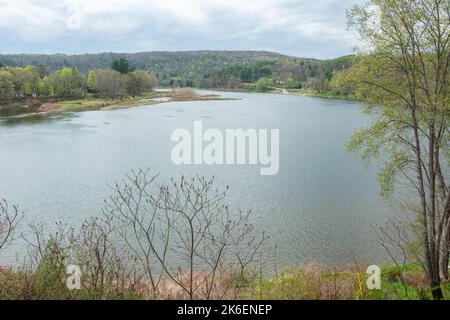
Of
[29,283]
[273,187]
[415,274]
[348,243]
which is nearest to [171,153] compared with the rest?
[273,187]

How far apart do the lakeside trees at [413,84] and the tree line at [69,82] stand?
208ft

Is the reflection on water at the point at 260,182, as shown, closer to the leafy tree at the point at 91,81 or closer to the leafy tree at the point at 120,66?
the leafy tree at the point at 91,81

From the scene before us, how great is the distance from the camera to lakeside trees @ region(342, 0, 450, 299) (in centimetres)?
846

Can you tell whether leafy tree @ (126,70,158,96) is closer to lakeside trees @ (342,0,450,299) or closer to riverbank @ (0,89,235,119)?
riverbank @ (0,89,235,119)

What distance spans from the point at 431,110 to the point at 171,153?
65.2 feet

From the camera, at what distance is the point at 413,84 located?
876 centimetres

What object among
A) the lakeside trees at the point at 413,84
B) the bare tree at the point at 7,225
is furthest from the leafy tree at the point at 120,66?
the lakeside trees at the point at 413,84

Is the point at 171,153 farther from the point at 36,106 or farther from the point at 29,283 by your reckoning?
the point at 36,106

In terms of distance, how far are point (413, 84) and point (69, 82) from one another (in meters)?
71.2

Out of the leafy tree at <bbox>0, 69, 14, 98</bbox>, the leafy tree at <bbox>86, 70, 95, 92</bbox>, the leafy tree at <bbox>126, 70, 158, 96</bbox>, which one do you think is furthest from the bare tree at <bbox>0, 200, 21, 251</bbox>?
the leafy tree at <bbox>126, 70, 158, 96</bbox>

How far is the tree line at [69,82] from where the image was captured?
64.5 m
